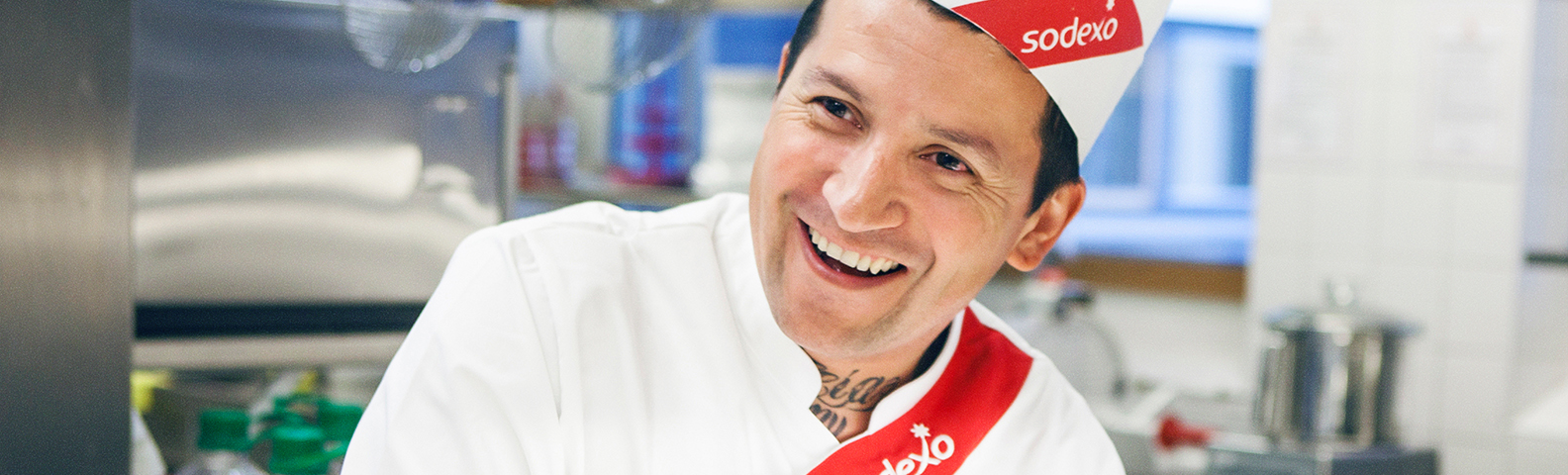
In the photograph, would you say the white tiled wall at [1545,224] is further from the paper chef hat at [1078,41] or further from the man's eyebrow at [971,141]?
the man's eyebrow at [971,141]

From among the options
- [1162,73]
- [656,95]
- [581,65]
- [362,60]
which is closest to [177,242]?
[362,60]

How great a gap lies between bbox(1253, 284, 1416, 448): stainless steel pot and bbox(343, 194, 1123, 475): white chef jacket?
121 centimetres

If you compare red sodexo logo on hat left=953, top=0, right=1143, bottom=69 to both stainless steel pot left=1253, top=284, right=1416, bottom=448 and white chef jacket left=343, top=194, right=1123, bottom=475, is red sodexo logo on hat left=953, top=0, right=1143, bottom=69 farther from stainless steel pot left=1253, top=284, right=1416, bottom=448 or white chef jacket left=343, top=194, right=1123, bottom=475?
Answer: stainless steel pot left=1253, top=284, right=1416, bottom=448

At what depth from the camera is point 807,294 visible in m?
0.86

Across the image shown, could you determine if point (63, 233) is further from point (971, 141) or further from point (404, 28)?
point (404, 28)

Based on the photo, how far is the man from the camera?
2.64 ft

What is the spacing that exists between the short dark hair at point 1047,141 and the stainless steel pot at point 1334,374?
4.53 ft

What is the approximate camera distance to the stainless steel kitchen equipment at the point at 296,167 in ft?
5.55

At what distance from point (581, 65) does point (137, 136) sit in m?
0.66

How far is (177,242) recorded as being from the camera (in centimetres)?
170

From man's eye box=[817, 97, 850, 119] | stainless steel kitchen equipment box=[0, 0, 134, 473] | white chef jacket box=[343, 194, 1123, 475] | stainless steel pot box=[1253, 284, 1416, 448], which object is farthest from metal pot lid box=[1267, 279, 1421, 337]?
stainless steel kitchen equipment box=[0, 0, 134, 473]

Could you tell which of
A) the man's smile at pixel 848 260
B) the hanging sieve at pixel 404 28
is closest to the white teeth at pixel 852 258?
the man's smile at pixel 848 260

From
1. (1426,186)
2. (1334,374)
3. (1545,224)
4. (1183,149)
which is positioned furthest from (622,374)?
(1183,149)

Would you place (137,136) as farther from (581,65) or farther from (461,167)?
(581,65)
